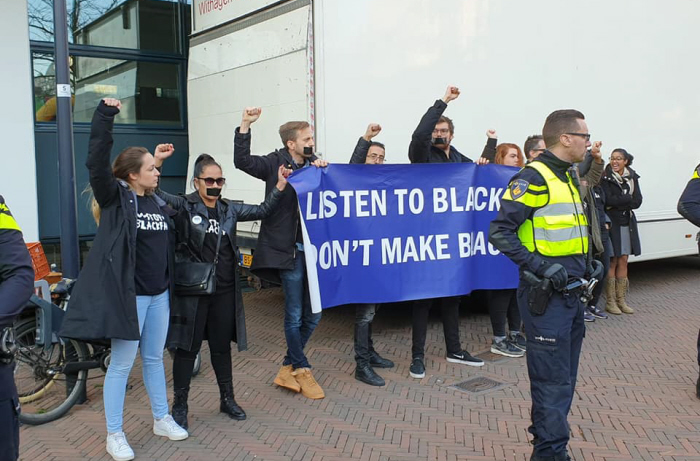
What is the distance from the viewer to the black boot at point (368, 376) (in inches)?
208

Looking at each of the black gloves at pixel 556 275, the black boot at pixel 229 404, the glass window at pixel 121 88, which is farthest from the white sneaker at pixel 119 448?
the glass window at pixel 121 88

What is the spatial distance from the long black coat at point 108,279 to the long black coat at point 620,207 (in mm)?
5683

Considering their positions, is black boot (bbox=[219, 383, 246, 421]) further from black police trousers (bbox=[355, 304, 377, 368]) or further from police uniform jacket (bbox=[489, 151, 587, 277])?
police uniform jacket (bbox=[489, 151, 587, 277])

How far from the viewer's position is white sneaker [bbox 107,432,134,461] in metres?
3.94

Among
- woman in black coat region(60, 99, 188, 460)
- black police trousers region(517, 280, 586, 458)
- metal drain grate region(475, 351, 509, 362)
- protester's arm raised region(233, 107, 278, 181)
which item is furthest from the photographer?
metal drain grate region(475, 351, 509, 362)

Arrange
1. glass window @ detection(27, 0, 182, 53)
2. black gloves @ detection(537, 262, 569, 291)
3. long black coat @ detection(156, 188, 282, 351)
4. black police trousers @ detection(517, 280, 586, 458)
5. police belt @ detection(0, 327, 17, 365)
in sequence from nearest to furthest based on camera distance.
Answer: police belt @ detection(0, 327, 17, 365) < black gloves @ detection(537, 262, 569, 291) < black police trousers @ detection(517, 280, 586, 458) < long black coat @ detection(156, 188, 282, 351) < glass window @ detection(27, 0, 182, 53)

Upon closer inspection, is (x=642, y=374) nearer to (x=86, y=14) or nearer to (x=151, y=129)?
(x=151, y=129)

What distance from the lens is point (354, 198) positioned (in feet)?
18.1

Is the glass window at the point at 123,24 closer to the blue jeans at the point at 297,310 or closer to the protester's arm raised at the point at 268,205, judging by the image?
the protester's arm raised at the point at 268,205

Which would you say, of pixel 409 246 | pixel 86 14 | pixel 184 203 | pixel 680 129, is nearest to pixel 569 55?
pixel 680 129

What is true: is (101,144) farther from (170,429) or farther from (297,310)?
(297,310)

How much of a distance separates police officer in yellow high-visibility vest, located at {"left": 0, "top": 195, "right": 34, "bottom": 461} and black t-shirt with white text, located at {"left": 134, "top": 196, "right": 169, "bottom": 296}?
137 centimetres

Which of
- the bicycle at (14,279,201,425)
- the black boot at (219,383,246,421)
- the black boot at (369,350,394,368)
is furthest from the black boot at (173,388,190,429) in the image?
the black boot at (369,350,394,368)

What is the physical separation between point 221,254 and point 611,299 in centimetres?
528
